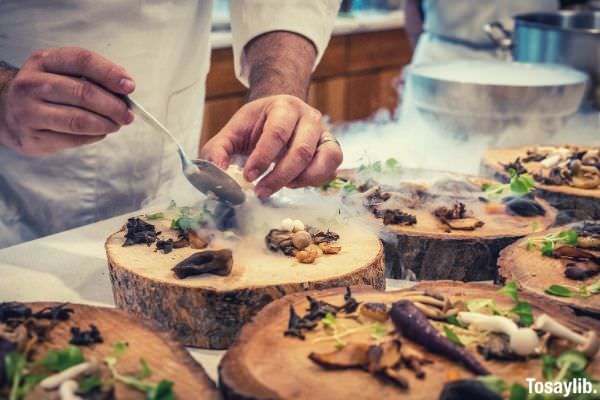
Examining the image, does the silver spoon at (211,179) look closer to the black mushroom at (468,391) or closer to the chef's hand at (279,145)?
the chef's hand at (279,145)

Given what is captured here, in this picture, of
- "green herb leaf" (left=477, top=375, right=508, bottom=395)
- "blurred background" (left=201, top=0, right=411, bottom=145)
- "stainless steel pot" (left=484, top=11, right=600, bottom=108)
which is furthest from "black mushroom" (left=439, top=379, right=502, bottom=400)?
"blurred background" (left=201, top=0, right=411, bottom=145)

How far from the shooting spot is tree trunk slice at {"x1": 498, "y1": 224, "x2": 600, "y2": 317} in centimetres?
156

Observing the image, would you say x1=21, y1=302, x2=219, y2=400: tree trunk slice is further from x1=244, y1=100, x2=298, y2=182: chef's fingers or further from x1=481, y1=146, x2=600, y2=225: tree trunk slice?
x1=481, y1=146, x2=600, y2=225: tree trunk slice

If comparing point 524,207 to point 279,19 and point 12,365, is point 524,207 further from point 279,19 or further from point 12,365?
point 12,365

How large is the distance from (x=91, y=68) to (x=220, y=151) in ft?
1.43

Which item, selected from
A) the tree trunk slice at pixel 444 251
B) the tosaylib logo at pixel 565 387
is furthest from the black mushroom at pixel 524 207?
the tosaylib logo at pixel 565 387

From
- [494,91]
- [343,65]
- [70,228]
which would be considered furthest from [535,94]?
[343,65]

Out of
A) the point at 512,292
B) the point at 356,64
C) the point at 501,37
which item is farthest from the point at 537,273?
the point at 356,64

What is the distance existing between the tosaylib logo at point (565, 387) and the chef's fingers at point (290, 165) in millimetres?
813

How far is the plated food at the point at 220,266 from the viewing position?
5.19ft

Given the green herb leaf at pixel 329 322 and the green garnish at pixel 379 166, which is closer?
the green herb leaf at pixel 329 322

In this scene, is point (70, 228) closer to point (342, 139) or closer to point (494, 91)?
point (342, 139)

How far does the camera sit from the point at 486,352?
131cm

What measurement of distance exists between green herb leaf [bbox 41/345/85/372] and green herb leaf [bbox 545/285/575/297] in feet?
2.96
